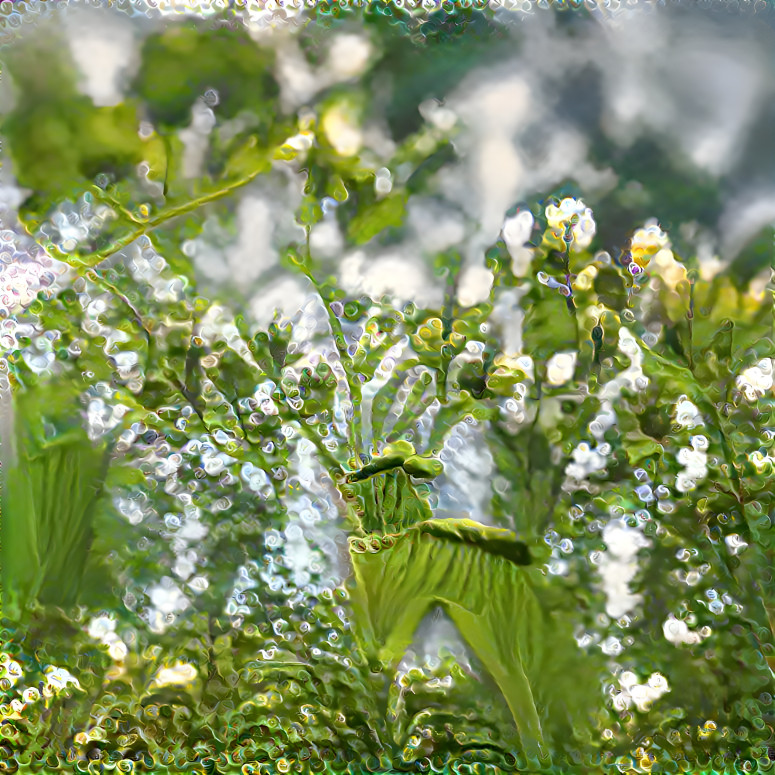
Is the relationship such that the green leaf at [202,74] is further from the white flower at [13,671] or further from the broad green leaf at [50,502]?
the white flower at [13,671]

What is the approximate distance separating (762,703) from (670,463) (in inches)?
17.9

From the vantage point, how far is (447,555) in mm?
1208

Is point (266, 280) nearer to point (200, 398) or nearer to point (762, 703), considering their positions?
point (200, 398)

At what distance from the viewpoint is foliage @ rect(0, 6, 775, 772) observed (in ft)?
3.92


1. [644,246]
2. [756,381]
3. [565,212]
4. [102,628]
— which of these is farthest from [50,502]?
[756,381]

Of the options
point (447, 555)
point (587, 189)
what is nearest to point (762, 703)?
point (447, 555)

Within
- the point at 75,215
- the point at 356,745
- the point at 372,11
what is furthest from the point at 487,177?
the point at 356,745

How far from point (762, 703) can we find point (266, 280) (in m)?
1.19

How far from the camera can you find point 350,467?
48.3 inches

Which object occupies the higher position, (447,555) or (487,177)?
(487,177)

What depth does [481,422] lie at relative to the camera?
1226 millimetres

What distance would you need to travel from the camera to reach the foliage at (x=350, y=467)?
1.19 m

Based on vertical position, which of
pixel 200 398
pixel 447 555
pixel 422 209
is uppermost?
pixel 422 209

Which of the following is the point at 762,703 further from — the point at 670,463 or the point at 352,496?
the point at 352,496
